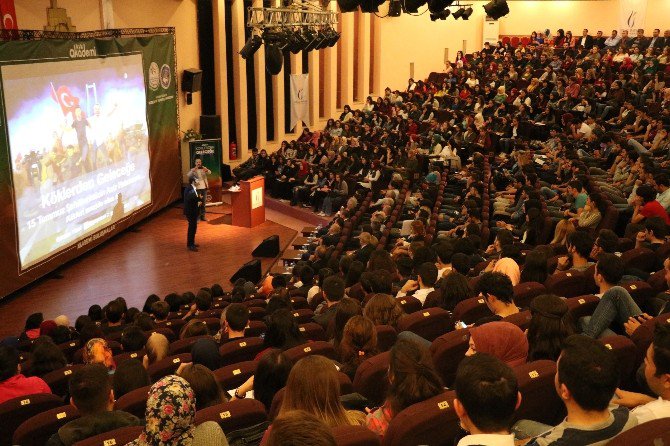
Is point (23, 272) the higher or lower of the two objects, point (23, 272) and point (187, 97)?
the lower

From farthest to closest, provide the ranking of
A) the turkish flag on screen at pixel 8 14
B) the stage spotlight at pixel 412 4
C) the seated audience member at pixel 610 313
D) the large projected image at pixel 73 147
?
1. the turkish flag on screen at pixel 8 14
2. the large projected image at pixel 73 147
3. the stage spotlight at pixel 412 4
4. the seated audience member at pixel 610 313

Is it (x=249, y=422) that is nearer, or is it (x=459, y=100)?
(x=249, y=422)

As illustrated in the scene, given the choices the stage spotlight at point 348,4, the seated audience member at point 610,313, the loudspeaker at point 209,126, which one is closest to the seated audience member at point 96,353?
the seated audience member at point 610,313

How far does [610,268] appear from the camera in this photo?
439 centimetres

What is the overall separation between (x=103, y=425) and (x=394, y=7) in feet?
31.1

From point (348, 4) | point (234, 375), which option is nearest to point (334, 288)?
point (234, 375)

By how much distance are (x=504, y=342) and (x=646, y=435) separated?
127 cm

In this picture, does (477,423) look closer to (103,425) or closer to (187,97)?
(103,425)

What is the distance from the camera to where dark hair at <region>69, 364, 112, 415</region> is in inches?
129

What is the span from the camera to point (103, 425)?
3.20m

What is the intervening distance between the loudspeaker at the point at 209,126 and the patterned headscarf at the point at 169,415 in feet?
47.2

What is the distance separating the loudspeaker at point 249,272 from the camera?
1045 cm

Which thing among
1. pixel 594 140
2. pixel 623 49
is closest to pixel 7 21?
pixel 594 140

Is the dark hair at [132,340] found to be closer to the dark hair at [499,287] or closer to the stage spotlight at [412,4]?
the dark hair at [499,287]
